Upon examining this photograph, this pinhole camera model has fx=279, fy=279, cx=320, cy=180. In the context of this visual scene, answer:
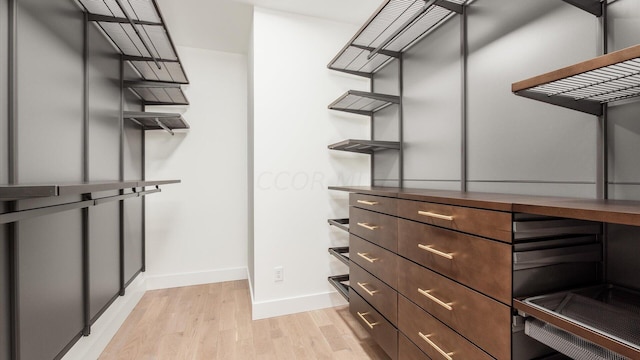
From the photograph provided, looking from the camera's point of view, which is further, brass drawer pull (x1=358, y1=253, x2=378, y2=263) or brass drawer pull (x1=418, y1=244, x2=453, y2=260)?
brass drawer pull (x1=358, y1=253, x2=378, y2=263)

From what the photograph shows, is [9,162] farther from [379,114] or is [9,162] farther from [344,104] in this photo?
[379,114]

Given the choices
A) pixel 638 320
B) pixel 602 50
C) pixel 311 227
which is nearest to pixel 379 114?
pixel 311 227

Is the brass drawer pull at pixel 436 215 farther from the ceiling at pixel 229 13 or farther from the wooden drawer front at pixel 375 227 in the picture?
the ceiling at pixel 229 13

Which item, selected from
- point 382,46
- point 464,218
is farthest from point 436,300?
point 382,46

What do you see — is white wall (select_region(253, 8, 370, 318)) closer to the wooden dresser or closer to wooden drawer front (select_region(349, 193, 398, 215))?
wooden drawer front (select_region(349, 193, 398, 215))

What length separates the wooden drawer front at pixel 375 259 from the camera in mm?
1414

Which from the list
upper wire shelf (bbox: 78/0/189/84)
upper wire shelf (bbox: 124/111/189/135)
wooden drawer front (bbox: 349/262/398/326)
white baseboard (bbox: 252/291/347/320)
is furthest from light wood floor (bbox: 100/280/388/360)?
upper wire shelf (bbox: 78/0/189/84)

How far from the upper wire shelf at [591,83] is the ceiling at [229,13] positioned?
1756mm

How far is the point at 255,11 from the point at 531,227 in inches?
93.2

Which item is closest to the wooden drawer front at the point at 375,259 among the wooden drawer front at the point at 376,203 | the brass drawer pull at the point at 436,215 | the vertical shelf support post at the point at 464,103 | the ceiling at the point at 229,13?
the wooden drawer front at the point at 376,203

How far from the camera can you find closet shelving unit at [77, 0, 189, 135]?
154 cm

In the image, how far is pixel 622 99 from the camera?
3.01 ft

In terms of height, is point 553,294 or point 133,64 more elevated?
point 133,64

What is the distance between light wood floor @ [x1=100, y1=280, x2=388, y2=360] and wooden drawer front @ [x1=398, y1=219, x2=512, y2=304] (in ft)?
3.18
